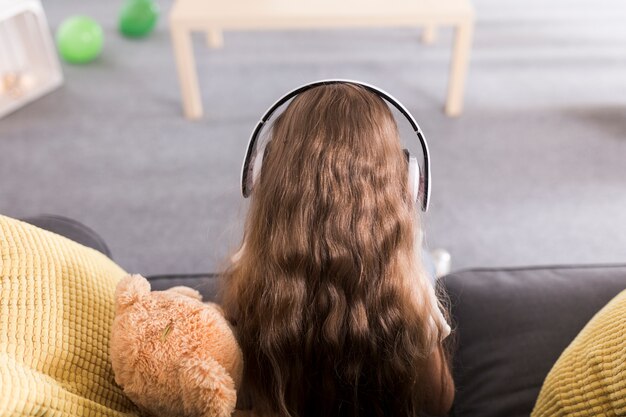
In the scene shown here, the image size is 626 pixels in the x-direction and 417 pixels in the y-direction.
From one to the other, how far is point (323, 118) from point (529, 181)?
1.31m

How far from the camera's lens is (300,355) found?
2.65 feet

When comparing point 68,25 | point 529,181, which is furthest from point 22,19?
point 529,181

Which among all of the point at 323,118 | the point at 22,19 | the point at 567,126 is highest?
the point at 323,118

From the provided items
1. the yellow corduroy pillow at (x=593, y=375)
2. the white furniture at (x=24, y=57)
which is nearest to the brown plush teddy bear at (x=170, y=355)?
the yellow corduroy pillow at (x=593, y=375)

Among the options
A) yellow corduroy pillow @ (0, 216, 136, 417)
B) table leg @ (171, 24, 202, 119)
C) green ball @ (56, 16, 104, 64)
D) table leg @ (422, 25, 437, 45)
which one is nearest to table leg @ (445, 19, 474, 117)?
table leg @ (422, 25, 437, 45)

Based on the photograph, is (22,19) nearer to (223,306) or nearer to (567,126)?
(223,306)

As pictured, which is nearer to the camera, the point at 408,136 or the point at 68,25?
the point at 408,136

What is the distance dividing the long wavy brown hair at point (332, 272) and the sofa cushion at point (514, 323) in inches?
7.4

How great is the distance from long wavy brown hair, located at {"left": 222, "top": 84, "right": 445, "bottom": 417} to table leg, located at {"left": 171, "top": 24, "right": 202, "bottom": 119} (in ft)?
4.32

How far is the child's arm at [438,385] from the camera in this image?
921mm

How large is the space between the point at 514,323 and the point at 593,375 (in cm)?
29

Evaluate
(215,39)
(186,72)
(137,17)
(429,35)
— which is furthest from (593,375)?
(137,17)

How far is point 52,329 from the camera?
701 mm

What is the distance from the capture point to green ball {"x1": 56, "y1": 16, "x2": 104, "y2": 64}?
2362 mm
